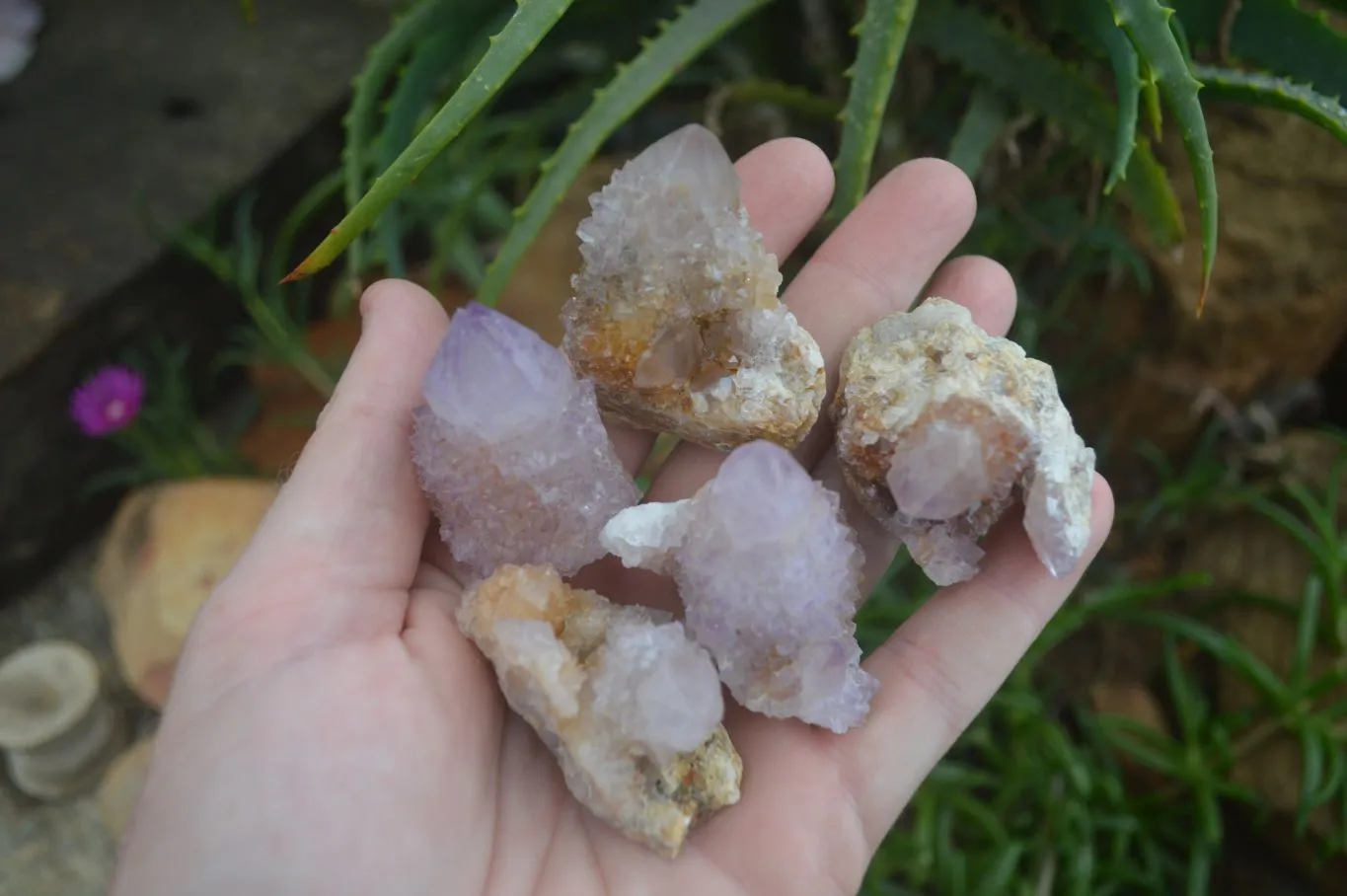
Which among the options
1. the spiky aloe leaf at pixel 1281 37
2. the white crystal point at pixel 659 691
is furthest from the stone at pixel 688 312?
the spiky aloe leaf at pixel 1281 37

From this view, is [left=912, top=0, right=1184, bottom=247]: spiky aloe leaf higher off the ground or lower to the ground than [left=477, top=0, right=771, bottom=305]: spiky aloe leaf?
higher

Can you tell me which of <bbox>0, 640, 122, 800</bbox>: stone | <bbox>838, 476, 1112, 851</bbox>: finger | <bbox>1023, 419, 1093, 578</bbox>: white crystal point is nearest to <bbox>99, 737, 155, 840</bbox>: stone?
<bbox>0, 640, 122, 800</bbox>: stone

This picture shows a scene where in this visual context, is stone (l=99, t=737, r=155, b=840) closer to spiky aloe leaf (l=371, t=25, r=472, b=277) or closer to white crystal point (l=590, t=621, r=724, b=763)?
spiky aloe leaf (l=371, t=25, r=472, b=277)

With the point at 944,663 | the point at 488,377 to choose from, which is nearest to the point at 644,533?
the point at 488,377

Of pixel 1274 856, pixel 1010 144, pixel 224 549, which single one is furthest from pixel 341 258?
pixel 1274 856

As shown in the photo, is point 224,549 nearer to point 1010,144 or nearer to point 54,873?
point 54,873

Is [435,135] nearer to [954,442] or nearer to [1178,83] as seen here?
[954,442]
